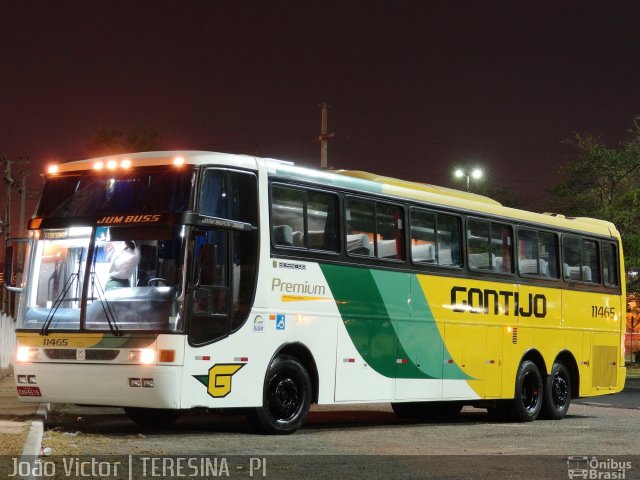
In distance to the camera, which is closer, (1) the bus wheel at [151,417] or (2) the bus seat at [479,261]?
(1) the bus wheel at [151,417]

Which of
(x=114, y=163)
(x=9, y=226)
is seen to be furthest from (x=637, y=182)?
(x=114, y=163)

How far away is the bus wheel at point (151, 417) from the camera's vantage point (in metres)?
16.6

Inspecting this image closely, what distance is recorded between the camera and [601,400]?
28.4 meters

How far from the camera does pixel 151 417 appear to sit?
659 inches

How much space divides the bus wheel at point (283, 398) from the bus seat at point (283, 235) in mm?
1436

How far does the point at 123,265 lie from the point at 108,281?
0.26 m

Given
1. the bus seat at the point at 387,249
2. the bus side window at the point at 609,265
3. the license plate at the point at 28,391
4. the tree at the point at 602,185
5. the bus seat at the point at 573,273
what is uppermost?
the tree at the point at 602,185

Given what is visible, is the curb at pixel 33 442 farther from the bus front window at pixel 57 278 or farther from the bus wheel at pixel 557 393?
the bus wheel at pixel 557 393

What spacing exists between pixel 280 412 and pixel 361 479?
14.8 feet

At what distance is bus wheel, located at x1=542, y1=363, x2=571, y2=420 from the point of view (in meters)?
21.2

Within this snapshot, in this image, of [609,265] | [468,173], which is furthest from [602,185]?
[609,265]

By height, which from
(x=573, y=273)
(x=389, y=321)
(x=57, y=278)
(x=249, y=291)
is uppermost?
(x=573, y=273)

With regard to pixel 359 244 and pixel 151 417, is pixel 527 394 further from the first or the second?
pixel 151 417
